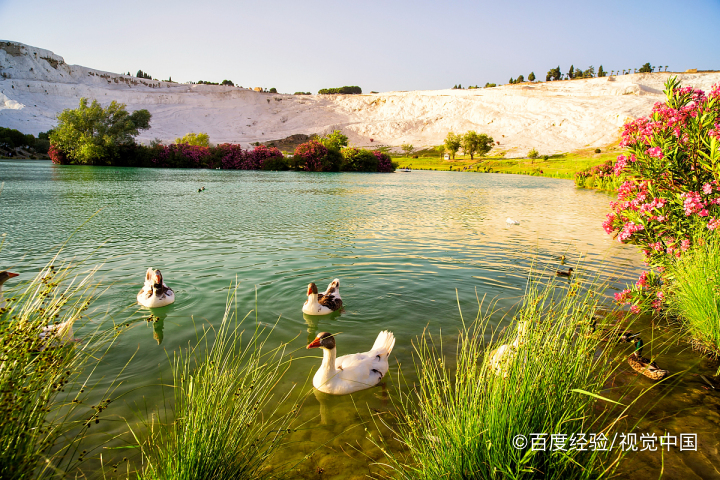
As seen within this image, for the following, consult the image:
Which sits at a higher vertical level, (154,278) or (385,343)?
(154,278)

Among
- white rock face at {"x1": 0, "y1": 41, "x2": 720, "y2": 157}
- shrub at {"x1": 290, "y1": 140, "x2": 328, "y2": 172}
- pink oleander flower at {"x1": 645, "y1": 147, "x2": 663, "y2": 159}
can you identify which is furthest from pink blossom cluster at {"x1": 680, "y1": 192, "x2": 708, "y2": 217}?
white rock face at {"x1": 0, "y1": 41, "x2": 720, "y2": 157}

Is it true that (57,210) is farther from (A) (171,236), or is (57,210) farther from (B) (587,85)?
(B) (587,85)

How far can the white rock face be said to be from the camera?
336 feet

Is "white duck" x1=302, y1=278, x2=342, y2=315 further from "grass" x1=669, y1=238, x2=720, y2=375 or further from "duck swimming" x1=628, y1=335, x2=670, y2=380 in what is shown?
"grass" x1=669, y1=238, x2=720, y2=375

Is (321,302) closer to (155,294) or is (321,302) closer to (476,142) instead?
(155,294)

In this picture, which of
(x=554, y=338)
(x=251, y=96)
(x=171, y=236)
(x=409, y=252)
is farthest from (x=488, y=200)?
(x=251, y=96)


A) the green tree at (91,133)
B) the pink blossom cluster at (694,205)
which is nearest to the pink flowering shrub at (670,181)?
the pink blossom cluster at (694,205)

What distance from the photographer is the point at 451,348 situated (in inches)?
252

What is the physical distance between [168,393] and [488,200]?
27916mm

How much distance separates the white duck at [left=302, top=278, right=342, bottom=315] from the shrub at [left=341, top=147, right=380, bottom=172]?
6105 centimetres

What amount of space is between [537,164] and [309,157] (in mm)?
47492

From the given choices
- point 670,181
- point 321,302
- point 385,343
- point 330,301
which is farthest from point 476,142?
point 385,343

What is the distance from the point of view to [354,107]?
465 feet

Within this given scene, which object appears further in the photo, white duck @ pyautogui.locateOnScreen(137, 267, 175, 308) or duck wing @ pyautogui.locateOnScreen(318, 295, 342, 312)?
duck wing @ pyautogui.locateOnScreen(318, 295, 342, 312)
